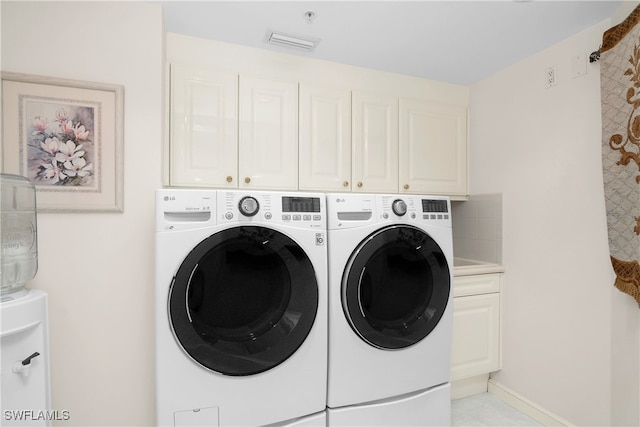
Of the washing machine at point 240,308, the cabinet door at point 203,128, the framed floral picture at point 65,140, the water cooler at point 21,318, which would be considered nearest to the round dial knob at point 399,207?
the washing machine at point 240,308

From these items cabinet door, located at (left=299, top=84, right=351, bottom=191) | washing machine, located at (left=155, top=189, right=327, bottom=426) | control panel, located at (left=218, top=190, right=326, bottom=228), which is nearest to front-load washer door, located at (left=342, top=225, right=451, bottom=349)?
washing machine, located at (left=155, top=189, right=327, bottom=426)

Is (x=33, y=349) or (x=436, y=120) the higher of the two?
(x=436, y=120)

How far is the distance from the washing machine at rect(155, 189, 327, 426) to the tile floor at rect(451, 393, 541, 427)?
1.06 metres

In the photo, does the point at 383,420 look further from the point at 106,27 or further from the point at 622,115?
the point at 106,27

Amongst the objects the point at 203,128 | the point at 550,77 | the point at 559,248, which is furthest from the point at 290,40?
the point at 559,248

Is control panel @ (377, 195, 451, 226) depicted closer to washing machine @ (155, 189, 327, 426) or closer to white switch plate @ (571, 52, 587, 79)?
washing machine @ (155, 189, 327, 426)

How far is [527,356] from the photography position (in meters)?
2.14

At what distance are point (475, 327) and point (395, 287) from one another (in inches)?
36.8

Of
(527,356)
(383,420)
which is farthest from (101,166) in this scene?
(527,356)

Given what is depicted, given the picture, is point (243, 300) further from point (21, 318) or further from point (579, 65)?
point (579, 65)

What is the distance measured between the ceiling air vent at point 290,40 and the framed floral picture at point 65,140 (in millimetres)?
845

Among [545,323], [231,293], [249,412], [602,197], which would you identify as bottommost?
[249,412]

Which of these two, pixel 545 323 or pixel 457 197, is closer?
pixel 545 323

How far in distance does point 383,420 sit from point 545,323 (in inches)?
46.1
